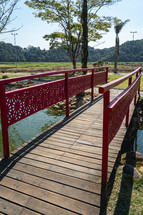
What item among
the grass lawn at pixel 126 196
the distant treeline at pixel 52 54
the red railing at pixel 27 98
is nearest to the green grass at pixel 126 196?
the grass lawn at pixel 126 196

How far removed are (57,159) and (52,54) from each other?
5334 inches

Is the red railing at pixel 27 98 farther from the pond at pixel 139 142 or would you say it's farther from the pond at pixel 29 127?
the pond at pixel 139 142

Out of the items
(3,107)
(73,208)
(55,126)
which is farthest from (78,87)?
(73,208)

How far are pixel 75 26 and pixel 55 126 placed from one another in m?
20.0

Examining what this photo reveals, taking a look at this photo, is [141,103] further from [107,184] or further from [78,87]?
[107,184]

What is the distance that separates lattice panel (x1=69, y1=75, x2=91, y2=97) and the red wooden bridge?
0.81 m

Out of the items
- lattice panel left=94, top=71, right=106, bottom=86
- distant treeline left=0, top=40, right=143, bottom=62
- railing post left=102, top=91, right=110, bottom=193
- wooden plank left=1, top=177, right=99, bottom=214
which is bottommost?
wooden plank left=1, top=177, right=99, bottom=214

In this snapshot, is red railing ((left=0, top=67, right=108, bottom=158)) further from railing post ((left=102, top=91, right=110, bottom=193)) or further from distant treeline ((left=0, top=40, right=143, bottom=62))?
distant treeline ((left=0, top=40, right=143, bottom=62))

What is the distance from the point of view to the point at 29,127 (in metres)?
6.67

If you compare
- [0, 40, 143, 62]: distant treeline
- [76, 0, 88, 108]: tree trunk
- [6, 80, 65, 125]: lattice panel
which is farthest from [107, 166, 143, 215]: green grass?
[0, 40, 143, 62]: distant treeline

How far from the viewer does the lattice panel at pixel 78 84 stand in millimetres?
5422

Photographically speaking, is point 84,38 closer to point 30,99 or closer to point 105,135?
point 30,99

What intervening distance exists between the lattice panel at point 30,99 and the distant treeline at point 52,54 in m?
115

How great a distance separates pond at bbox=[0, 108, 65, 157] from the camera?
575 centimetres
